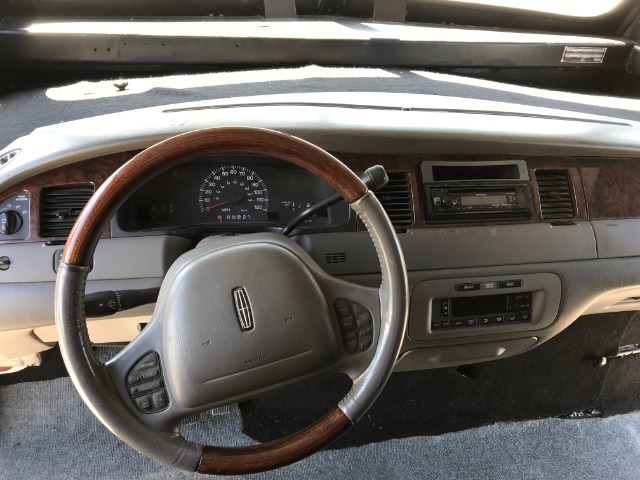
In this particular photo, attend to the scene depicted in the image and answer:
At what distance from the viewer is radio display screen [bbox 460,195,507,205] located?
136cm

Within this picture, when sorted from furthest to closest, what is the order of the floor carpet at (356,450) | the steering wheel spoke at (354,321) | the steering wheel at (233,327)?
the floor carpet at (356,450) < the steering wheel spoke at (354,321) < the steering wheel at (233,327)

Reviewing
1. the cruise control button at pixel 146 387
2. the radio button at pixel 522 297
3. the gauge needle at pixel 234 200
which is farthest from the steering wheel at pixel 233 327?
the radio button at pixel 522 297

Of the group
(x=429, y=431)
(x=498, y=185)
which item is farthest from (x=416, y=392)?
(x=498, y=185)

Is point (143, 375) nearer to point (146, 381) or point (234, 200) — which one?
point (146, 381)

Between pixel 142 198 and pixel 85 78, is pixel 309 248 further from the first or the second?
pixel 85 78

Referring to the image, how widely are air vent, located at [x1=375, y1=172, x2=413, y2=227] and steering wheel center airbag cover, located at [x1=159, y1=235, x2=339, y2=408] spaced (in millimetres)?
370

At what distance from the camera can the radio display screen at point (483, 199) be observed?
1.36 meters

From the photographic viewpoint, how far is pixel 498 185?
1382 millimetres

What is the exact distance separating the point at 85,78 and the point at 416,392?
4.69 ft

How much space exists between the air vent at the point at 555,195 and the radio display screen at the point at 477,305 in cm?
23

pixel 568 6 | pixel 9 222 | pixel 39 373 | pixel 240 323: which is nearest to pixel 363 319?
pixel 240 323

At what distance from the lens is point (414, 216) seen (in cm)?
134

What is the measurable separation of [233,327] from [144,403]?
184 mm

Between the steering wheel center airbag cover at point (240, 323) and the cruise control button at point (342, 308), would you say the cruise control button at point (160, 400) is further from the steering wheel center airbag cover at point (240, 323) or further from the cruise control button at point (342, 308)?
the cruise control button at point (342, 308)
